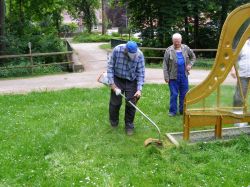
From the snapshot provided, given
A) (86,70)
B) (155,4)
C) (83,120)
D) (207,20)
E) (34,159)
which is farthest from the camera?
(207,20)

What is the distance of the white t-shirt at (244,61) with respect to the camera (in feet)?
24.0

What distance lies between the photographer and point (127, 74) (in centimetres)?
760

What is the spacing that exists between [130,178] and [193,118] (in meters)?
1.91

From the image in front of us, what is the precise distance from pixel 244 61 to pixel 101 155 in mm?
3086

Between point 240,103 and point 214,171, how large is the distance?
5.89ft

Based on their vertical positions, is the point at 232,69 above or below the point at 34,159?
above

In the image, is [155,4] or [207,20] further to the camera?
[207,20]

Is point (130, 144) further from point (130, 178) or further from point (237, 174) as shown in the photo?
point (237, 174)

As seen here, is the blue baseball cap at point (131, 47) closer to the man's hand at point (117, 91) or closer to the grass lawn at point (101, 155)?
the man's hand at point (117, 91)

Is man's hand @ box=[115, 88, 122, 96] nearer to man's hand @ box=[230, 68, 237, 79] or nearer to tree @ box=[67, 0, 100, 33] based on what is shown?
man's hand @ box=[230, 68, 237, 79]

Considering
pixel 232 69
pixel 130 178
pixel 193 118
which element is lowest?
pixel 130 178

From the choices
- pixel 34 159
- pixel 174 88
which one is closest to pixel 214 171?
pixel 34 159

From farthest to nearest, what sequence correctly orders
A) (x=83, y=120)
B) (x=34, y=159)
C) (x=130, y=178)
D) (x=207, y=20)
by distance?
(x=207, y=20) → (x=83, y=120) → (x=34, y=159) → (x=130, y=178)

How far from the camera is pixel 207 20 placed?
24.1 metres
